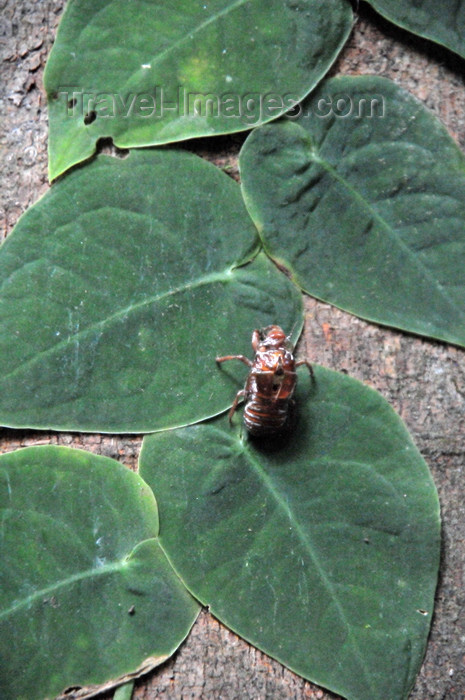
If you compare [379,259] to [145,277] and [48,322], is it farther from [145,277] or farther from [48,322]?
[48,322]

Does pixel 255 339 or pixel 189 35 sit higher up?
pixel 189 35

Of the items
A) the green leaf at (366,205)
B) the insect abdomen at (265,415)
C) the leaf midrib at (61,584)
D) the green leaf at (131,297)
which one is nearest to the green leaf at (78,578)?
the leaf midrib at (61,584)

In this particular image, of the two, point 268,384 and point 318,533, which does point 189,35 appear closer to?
point 268,384

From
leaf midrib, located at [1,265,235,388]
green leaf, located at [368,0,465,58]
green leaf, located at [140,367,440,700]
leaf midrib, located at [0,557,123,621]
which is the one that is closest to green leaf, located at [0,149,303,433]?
leaf midrib, located at [1,265,235,388]

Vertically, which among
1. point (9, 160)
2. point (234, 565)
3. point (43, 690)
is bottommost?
point (43, 690)

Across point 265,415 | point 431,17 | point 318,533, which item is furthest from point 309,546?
point 431,17

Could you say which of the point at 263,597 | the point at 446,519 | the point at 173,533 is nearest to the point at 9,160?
the point at 173,533

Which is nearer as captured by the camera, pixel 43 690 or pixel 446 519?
pixel 43 690
